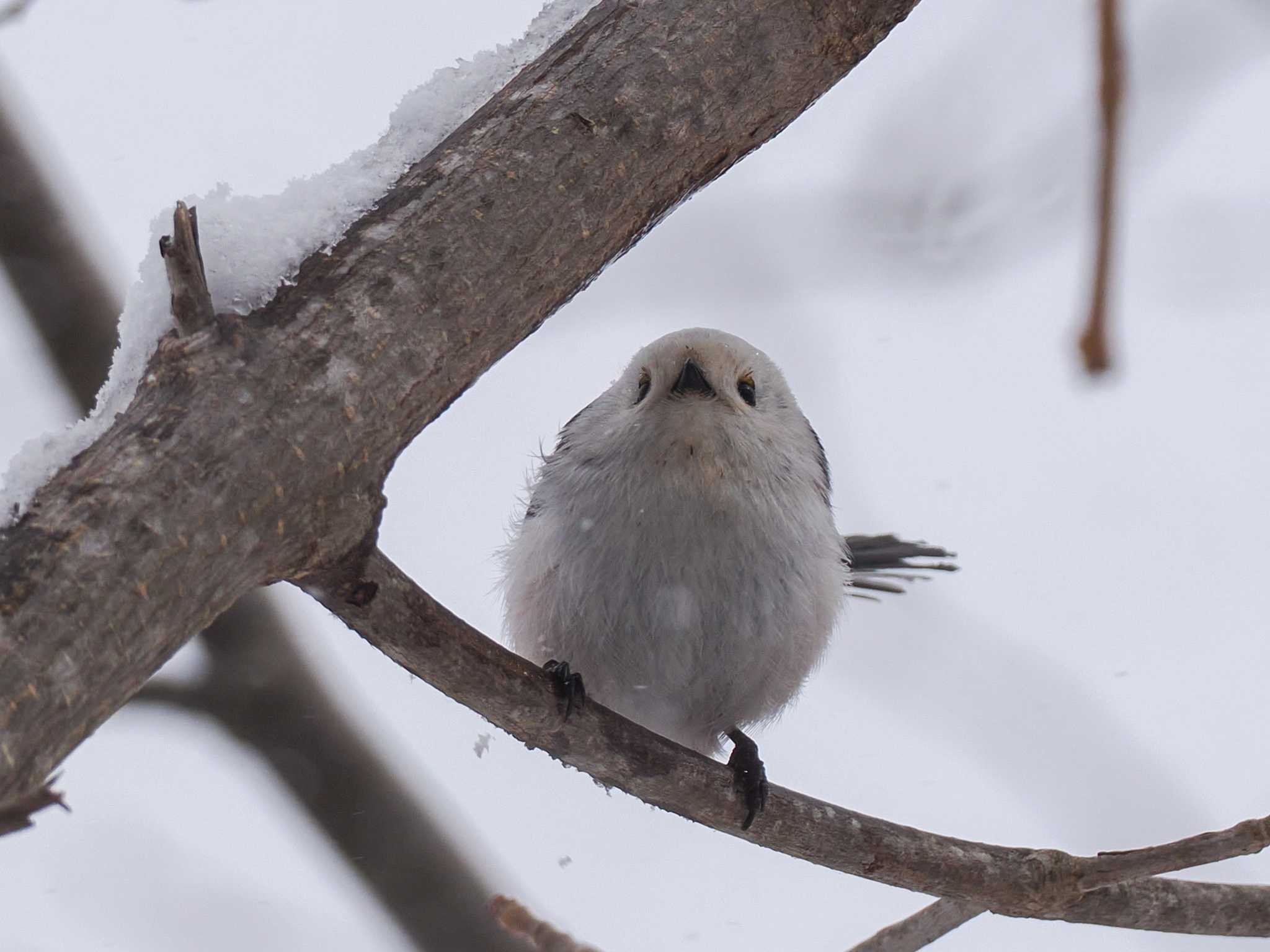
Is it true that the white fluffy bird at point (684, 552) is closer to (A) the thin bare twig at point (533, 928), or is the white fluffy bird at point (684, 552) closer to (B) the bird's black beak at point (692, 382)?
(B) the bird's black beak at point (692, 382)

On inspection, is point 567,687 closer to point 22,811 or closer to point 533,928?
point 533,928

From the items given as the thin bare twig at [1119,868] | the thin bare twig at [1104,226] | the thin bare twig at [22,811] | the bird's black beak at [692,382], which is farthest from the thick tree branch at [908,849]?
the thin bare twig at [1104,226]

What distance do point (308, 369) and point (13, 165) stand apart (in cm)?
143

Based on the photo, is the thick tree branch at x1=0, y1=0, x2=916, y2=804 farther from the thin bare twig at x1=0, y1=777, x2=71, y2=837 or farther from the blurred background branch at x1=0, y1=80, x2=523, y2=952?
the blurred background branch at x1=0, y1=80, x2=523, y2=952

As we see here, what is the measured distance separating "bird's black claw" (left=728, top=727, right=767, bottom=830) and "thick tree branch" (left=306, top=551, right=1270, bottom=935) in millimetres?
14

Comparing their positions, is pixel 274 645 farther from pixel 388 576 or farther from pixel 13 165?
pixel 388 576

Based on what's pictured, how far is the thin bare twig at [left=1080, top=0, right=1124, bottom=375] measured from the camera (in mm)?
946

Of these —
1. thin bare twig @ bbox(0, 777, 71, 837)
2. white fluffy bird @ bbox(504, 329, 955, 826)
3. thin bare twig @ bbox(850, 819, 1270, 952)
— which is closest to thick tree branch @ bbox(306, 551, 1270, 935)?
thin bare twig @ bbox(850, 819, 1270, 952)

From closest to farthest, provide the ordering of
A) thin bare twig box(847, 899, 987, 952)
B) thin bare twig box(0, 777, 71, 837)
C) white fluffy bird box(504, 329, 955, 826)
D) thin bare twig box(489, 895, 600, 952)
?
thin bare twig box(0, 777, 71, 837), thin bare twig box(489, 895, 600, 952), thin bare twig box(847, 899, 987, 952), white fluffy bird box(504, 329, 955, 826)

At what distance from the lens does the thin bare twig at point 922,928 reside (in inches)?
74.4

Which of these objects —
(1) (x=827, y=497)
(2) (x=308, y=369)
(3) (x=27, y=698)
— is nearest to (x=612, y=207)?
(2) (x=308, y=369)

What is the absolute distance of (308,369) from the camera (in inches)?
48.8

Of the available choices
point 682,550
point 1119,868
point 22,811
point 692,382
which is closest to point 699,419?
point 692,382

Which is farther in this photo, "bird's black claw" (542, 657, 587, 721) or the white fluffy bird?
the white fluffy bird
